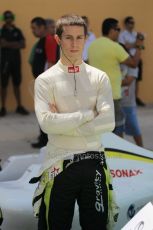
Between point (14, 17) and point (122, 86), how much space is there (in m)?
3.93

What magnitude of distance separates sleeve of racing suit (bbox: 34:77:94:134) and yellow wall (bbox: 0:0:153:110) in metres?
6.56

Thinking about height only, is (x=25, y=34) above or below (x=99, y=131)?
below

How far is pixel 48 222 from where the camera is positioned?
3330 mm

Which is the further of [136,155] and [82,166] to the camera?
[136,155]

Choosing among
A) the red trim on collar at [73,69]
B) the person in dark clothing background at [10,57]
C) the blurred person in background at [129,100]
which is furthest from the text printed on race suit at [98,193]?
the person in dark clothing background at [10,57]

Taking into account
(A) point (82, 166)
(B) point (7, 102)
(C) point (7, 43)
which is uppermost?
(A) point (82, 166)

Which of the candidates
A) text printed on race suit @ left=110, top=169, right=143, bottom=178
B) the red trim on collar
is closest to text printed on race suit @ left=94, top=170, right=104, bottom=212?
the red trim on collar

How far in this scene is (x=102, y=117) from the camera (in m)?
3.25

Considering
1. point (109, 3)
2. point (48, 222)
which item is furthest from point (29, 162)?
point (109, 3)

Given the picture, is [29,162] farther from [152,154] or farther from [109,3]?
[109,3]

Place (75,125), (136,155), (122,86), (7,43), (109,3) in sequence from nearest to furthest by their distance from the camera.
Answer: (75,125) < (136,155) < (122,86) < (7,43) < (109,3)

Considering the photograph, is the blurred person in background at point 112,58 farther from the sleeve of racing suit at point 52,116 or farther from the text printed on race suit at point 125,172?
the sleeve of racing suit at point 52,116

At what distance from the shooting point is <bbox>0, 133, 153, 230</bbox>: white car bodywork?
389 centimetres

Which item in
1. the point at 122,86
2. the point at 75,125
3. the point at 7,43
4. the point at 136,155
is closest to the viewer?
the point at 75,125
